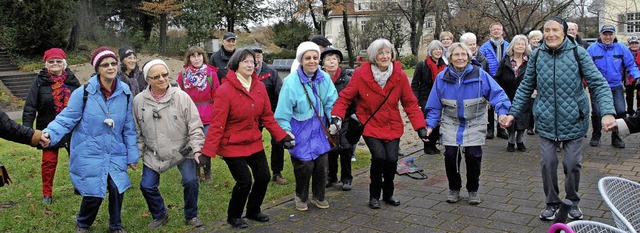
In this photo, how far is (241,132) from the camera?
16.2ft

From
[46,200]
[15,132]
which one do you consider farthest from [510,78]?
[15,132]

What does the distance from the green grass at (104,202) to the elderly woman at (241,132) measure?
21.8 inches

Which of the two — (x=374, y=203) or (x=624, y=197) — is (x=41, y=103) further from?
(x=624, y=197)

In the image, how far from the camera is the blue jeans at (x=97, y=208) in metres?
4.66

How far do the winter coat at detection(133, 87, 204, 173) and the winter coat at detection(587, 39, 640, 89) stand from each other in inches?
264

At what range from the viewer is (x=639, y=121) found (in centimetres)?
360

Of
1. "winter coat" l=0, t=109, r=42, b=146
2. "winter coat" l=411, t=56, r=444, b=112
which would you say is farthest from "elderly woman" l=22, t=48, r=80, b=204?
"winter coat" l=411, t=56, r=444, b=112

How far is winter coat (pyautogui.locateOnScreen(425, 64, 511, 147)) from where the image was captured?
215 inches

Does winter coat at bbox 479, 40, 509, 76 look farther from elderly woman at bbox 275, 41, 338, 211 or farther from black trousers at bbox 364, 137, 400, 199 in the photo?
elderly woman at bbox 275, 41, 338, 211

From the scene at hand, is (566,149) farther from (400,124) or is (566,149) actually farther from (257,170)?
(257,170)

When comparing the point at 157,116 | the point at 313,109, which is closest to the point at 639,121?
the point at 313,109

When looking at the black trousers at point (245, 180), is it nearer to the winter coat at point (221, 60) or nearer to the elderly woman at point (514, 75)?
the winter coat at point (221, 60)

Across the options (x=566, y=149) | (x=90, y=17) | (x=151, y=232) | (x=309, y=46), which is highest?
(x=90, y=17)

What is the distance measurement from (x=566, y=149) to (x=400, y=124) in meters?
1.63
